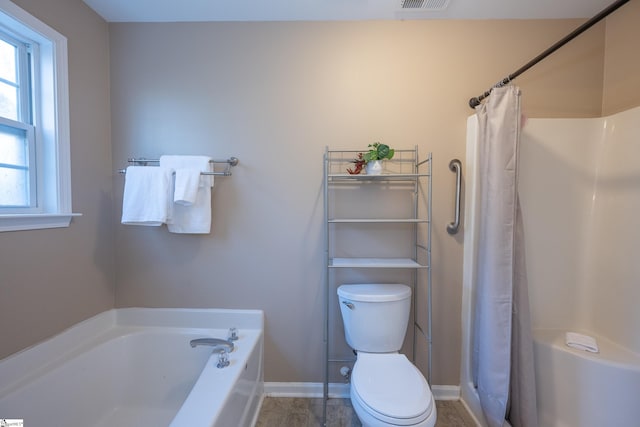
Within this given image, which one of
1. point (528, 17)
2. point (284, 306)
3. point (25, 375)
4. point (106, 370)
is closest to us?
point (25, 375)

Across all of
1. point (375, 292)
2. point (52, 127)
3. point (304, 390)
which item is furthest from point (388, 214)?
point (52, 127)

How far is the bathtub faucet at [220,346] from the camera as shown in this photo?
1210 millimetres

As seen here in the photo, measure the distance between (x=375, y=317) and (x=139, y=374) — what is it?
144 centimetres

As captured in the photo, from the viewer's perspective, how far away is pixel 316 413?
1472 millimetres

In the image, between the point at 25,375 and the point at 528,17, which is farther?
the point at 528,17

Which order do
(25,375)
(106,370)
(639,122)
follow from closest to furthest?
(25,375) < (639,122) < (106,370)

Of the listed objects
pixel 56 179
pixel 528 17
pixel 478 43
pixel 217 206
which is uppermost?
pixel 528 17

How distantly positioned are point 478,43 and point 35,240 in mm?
2634

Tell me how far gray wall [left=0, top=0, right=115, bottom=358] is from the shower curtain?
2209 mm

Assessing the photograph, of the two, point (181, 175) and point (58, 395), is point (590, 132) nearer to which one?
point (181, 175)

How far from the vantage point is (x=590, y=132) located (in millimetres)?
1432

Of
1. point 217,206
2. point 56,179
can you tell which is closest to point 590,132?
point 217,206

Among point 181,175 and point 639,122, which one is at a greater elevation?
point 639,122

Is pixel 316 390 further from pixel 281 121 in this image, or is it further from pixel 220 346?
pixel 281 121
